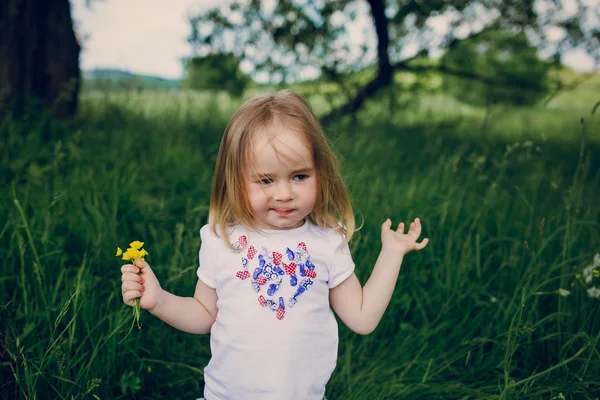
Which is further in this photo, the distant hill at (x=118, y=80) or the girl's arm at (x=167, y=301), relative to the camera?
the distant hill at (x=118, y=80)

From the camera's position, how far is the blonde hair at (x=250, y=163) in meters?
1.54

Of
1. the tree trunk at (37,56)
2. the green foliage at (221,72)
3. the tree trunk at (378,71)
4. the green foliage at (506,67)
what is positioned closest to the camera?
the tree trunk at (37,56)

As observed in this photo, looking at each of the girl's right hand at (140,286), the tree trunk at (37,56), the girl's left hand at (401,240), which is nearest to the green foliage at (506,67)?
the tree trunk at (37,56)

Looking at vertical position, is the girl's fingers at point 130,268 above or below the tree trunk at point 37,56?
below

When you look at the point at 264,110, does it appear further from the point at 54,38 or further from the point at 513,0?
the point at 513,0

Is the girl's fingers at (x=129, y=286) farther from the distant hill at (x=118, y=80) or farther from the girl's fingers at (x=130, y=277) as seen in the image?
the distant hill at (x=118, y=80)

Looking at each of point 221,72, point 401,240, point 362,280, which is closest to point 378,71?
point 221,72

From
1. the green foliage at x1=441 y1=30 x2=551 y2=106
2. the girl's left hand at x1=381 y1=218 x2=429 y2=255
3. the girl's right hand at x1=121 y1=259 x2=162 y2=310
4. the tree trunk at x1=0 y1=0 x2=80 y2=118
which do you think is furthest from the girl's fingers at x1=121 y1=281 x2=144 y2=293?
the green foliage at x1=441 y1=30 x2=551 y2=106

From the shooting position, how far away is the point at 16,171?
114 inches

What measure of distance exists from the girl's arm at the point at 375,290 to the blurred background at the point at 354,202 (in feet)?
0.94

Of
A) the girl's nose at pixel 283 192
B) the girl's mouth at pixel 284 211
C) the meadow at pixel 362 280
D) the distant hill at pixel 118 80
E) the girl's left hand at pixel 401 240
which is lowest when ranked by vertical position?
the meadow at pixel 362 280

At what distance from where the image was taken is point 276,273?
1524 mm

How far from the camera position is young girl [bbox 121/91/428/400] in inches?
58.9

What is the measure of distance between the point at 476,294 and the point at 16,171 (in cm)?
241
